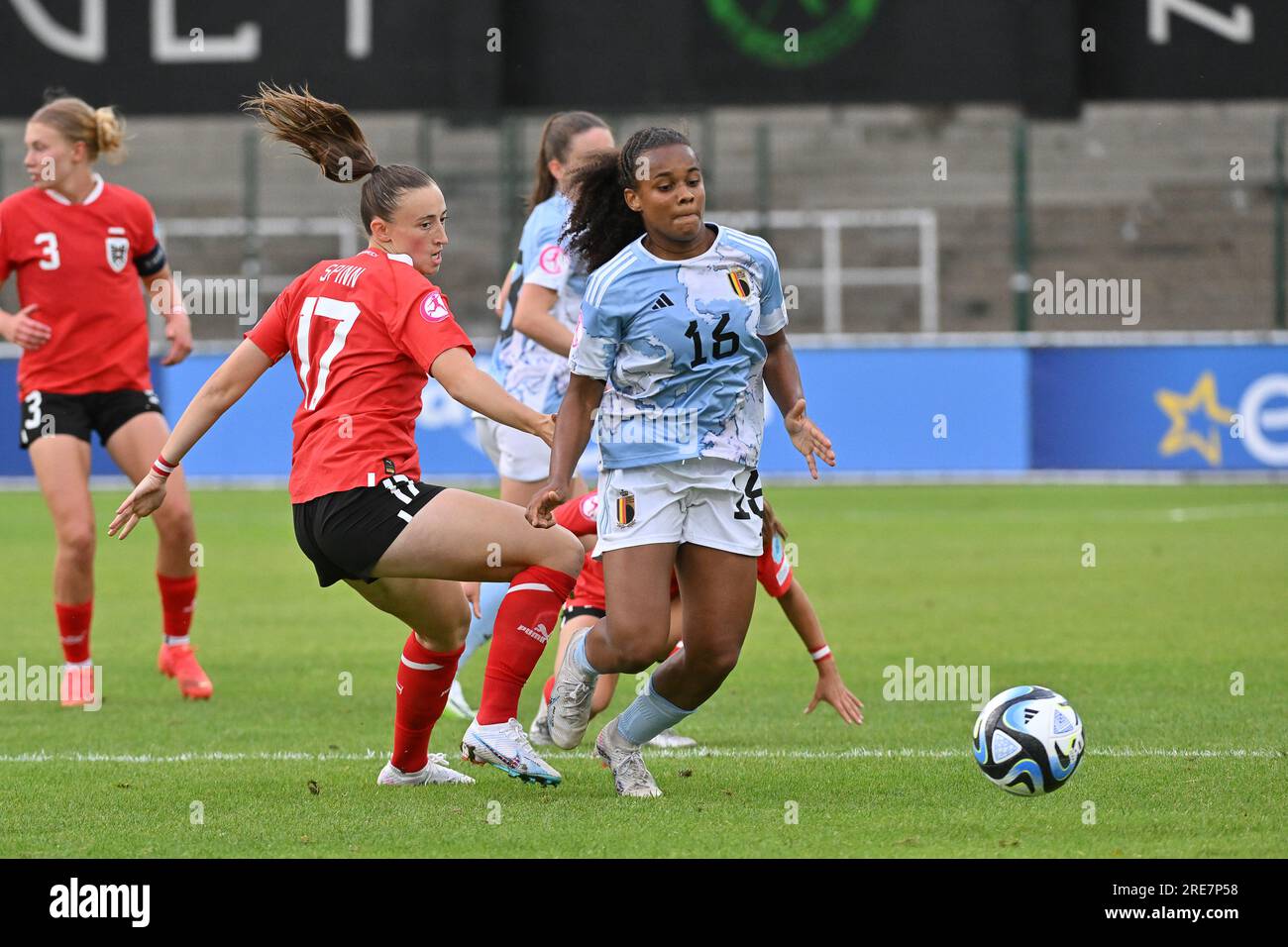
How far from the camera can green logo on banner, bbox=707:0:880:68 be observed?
2497 cm

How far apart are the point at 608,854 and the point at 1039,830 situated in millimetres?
1191

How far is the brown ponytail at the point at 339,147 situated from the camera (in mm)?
5934

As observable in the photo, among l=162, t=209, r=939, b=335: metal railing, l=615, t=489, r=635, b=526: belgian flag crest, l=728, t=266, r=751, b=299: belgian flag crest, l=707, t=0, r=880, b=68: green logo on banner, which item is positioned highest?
l=707, t=0, r=880, b=68: green logo on banner

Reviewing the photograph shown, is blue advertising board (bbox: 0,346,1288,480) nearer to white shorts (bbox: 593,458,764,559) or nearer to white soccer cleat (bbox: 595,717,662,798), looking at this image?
white soccer cleat (bbox: 595,717,662,798)

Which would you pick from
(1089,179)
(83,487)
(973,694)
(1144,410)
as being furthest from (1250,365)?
(83,487)

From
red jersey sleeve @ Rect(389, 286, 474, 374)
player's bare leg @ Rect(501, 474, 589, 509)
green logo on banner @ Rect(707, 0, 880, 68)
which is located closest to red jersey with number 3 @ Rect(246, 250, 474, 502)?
red jersey sleeve @ Rect(389, 286, 474, 374)

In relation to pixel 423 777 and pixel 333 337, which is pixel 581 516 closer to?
pixel 423 777

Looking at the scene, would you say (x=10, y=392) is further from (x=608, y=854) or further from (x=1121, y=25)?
(x=608, y=854)

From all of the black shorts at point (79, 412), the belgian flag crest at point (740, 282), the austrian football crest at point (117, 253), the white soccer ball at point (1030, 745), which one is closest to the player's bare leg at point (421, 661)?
the belgian flag crest at point (740, 282)

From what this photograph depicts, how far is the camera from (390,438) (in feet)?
18.8

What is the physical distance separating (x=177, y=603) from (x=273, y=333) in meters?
3.03

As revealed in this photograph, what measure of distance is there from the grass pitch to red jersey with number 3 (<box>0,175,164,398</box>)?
4.50ft

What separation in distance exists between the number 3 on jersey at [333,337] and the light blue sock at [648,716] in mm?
1308

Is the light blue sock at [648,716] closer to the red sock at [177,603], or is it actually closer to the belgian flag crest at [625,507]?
the belgian flag crest at [625,507]
